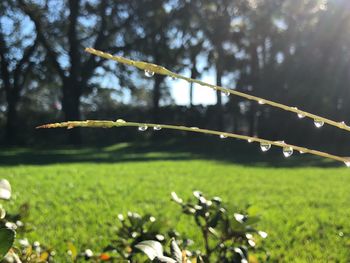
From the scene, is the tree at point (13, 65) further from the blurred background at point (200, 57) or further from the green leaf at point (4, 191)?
the green leaf at point (4, 191)

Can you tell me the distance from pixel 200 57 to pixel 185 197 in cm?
2068

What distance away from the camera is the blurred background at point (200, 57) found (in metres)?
20.7

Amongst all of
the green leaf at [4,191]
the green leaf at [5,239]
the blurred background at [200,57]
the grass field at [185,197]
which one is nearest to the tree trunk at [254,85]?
the blurred background at [200,57]

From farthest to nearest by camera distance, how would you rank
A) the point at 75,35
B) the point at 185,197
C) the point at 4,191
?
the point at 75,35, the point at 185,197, the point at 4,191

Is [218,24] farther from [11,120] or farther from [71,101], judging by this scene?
[11,120]

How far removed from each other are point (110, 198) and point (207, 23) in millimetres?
18565

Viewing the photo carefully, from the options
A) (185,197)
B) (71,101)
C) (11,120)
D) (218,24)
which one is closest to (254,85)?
(218,24)

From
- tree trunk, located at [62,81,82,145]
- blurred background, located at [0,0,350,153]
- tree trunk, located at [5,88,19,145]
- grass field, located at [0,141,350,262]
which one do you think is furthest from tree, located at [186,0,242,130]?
grass field, located at [0,141,350,262]

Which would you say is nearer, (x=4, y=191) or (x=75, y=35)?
(x=4, y=191)

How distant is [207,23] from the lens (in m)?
23.2

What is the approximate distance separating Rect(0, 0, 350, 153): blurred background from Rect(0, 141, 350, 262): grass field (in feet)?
38.7

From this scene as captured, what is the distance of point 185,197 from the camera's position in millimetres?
5820

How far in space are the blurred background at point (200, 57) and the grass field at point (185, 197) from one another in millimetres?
11781

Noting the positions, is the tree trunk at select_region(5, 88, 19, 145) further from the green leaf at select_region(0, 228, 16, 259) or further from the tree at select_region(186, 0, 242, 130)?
the green leaf at select_region(0, 228, 16, 259)
